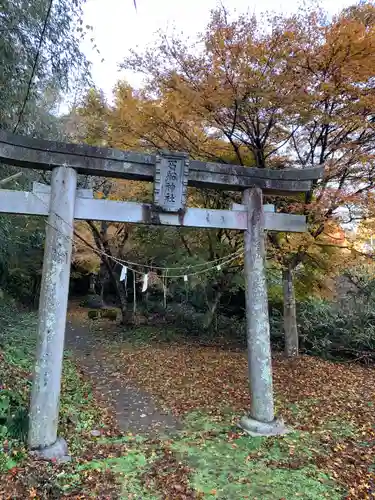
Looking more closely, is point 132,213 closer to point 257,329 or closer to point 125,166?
point 125,166

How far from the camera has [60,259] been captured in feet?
14.9

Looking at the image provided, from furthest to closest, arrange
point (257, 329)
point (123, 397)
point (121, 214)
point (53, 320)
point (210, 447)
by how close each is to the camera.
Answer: point (123, 397), point (257, 329), point (121, 214), point (210, 447), point (53, 320)

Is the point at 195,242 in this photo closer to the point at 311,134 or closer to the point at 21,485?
the point at 311,134

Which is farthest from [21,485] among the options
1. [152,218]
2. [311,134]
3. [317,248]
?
[311,134]

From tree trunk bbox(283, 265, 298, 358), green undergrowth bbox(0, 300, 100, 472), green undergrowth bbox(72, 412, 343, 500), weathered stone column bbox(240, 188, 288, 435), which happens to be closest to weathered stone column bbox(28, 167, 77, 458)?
green undergrowth bbox(0, 300, 100, 472)

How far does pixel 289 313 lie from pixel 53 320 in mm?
6640

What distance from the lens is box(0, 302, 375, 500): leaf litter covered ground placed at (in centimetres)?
363

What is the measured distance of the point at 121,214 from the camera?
489 cm

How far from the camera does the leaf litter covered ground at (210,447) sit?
11.9ft

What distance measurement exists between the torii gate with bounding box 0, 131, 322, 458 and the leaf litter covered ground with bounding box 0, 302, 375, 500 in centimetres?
45

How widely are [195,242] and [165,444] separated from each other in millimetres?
8205

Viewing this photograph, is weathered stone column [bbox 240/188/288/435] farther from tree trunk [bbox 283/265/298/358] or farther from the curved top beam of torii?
tree trunk [bbox 283/265/298/358]

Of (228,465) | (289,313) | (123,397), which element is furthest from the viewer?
(289,313)

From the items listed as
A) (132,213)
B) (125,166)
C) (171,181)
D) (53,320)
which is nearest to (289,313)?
(171,181)
